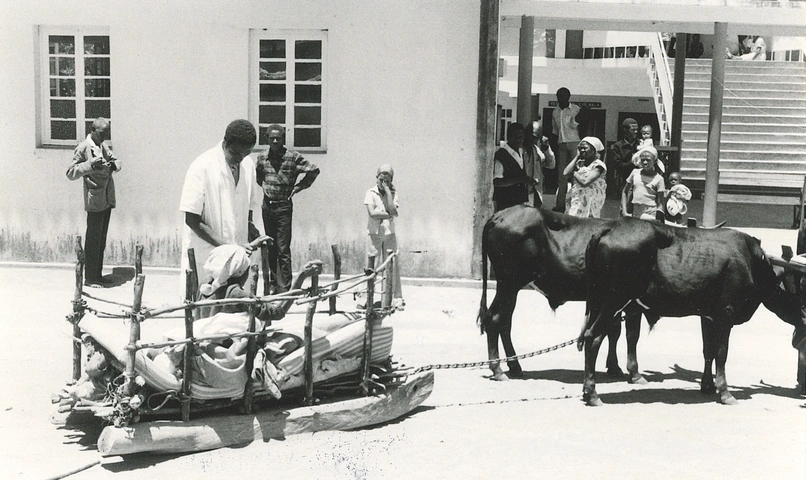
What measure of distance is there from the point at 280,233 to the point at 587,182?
3.64 m

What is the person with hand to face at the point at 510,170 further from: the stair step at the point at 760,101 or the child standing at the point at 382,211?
the stair step at the point at 760,101

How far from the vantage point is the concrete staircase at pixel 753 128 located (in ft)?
60.2

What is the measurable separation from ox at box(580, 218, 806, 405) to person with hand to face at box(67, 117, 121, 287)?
676 centimetres

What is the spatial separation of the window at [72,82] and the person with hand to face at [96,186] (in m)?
0.93

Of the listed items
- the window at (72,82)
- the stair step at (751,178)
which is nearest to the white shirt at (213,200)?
the window at (72,82)

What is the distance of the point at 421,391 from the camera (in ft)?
23.0

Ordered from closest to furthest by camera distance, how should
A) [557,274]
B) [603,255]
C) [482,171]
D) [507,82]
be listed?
1. [603,255]
2. [557,274]
3. [482,171]
4. [507,82]

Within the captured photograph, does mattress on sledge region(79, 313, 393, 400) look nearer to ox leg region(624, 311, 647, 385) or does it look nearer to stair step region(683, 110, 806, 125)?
ox leg region(624, 311, 647, 385)

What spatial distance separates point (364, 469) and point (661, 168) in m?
6.92

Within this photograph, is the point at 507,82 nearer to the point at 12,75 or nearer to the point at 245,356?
the point at 12,75

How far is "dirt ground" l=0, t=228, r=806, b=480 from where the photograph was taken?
5734 mm

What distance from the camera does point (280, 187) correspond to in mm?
10984

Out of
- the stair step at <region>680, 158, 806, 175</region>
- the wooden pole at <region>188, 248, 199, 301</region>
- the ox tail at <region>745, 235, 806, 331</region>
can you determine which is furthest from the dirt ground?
the stair step at <region>680, 158, 806, 175</region>

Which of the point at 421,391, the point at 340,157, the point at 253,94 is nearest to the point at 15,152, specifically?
the point at 253,94
